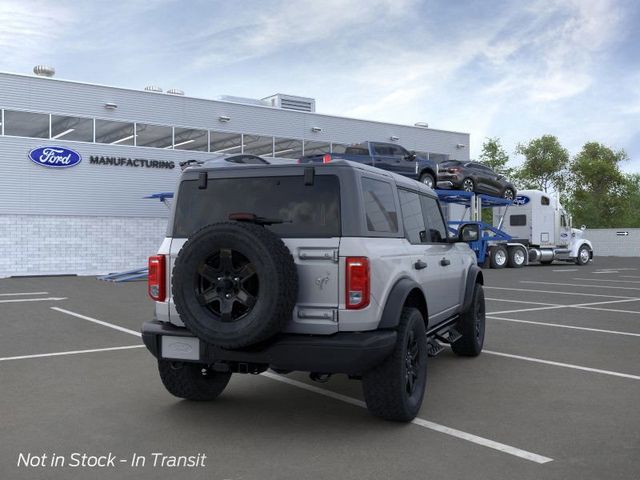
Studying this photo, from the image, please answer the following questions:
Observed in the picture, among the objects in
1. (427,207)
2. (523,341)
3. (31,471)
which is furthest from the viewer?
(523,341)

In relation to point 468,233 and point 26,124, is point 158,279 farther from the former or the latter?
point 26,124

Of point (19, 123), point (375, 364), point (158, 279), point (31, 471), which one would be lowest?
point (31, 471)

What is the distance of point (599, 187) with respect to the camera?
227 ft

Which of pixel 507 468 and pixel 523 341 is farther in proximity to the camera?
pixel 523 341

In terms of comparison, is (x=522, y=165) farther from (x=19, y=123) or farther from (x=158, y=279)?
(x=158, y=279)

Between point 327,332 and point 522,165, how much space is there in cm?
6964

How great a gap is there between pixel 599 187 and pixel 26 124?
5930 centimetres

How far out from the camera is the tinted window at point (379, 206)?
5031 millimetres

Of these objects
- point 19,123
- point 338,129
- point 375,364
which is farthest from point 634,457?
point 338,129

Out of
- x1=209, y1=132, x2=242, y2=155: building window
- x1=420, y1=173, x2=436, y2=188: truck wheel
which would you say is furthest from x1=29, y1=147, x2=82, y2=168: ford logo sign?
x1=420, y1=173, x2=436, y2=188: truck wheel

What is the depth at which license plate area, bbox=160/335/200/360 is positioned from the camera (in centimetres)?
486

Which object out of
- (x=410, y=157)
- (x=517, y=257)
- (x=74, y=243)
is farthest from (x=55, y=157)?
(x=517, y=257)

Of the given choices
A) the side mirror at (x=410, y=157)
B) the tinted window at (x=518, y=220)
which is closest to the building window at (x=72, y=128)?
the side mirror at (x=410, y=157)

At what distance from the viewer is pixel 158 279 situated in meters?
5.14
